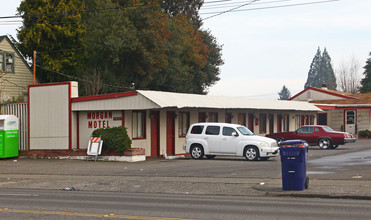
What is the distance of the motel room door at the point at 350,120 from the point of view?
5128 cm

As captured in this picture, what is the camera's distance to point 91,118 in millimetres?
27938

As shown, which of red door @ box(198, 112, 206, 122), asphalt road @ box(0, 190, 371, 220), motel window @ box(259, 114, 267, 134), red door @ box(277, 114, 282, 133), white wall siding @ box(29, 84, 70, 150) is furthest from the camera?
red door @ box(277, 114, 282, 133)

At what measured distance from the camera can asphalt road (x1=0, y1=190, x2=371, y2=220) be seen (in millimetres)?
10430

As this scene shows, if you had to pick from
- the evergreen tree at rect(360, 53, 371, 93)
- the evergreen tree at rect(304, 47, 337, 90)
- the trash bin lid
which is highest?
the evergreen tree at rect(304, 47, 337, 90)

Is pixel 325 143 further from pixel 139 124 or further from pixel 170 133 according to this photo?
pixel 139 124

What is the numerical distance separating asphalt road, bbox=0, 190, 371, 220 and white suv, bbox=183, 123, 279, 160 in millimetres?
11405

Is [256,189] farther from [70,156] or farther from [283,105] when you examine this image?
[283,105]

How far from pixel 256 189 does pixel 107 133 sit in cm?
1266

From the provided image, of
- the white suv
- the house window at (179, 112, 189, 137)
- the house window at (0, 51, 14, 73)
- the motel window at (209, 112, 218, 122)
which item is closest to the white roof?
the motel window at (209, 112, 218, 122)

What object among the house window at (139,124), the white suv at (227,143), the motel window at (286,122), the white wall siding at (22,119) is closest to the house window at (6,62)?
the white wall siding at (22,119)

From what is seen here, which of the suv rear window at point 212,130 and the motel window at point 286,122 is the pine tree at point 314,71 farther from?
the suv rear window at point 212,130

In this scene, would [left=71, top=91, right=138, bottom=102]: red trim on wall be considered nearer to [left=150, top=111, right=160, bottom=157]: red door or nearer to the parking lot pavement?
[left=150, top=111, right=160, bottom=157]: red door

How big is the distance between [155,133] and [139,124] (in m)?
1.27

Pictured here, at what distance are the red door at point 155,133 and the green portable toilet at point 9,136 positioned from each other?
286 inches
